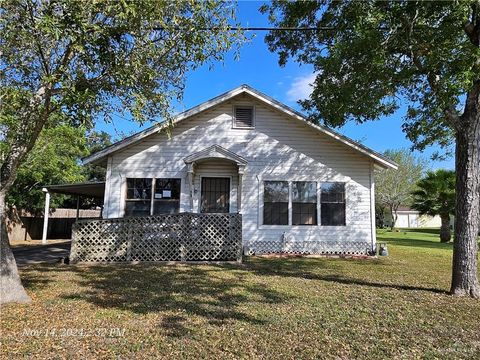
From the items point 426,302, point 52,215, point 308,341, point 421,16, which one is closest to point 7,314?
point 308,341

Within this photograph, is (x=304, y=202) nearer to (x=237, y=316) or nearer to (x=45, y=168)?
(x=237, y=316)

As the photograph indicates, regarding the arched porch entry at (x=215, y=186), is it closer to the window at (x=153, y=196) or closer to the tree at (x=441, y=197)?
the window at (x=153, y=196)

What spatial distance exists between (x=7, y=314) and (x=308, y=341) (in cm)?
463

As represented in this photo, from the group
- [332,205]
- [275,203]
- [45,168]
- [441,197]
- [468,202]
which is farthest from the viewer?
[441,197]

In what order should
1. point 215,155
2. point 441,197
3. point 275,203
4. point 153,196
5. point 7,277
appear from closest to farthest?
point 7,277, point 215,155, point 153,196, point 275,203, point 441,197

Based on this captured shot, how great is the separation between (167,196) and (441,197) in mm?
18726

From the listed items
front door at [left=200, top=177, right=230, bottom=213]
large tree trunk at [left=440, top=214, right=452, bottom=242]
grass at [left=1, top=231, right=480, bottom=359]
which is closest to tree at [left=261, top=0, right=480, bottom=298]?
grass at [left=1, top=231, right=480, bottom=359]

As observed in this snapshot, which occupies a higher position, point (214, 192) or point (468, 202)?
point (214, 192)

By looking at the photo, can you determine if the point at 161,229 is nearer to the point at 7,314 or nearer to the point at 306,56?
the point at 7,314

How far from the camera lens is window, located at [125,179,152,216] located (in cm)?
1303

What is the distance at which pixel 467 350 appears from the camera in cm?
463

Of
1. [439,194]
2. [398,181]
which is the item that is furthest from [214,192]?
[398,181]

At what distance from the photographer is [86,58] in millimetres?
5938

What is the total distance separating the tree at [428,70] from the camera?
22.5ft
